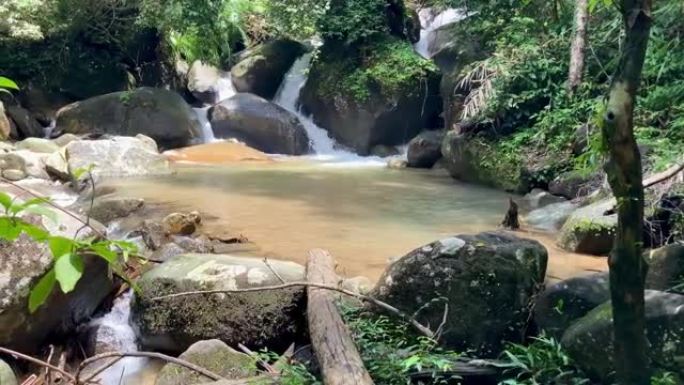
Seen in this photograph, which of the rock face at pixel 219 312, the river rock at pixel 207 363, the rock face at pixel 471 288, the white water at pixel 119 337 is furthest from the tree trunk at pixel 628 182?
the white water at pixel 119 337

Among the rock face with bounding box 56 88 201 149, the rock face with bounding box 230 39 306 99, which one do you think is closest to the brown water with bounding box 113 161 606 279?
the rock face with bounding box 56 88 201 149

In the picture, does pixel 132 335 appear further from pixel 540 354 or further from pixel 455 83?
pixel 455 83

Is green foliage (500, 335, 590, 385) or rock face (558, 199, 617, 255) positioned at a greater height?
rock face (558, 199, 617, 255)

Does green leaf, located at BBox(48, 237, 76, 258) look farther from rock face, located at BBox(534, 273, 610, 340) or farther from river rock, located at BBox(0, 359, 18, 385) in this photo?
rock face, located at BBox(534, 273, 610, 340)

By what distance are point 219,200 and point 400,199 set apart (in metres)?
2.65

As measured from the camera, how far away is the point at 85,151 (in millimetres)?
12328

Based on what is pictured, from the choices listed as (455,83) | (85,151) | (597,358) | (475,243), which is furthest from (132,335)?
(455,83)

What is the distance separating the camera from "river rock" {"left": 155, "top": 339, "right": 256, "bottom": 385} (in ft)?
13.2

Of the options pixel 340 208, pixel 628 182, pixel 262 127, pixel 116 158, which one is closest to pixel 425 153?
pixel 262 127

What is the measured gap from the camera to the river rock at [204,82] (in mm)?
18938

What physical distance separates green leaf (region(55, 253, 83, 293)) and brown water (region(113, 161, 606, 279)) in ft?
15.5

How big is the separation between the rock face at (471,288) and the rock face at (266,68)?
49.9 feet

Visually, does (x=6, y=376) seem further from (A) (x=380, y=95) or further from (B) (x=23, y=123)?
(B) (x=23, y=123)

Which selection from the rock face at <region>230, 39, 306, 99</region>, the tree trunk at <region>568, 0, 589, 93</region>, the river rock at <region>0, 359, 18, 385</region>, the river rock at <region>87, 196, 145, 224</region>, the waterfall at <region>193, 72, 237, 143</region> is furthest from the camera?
the rock face at <region>230, 39, 306, 99</region>
